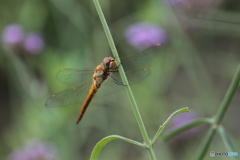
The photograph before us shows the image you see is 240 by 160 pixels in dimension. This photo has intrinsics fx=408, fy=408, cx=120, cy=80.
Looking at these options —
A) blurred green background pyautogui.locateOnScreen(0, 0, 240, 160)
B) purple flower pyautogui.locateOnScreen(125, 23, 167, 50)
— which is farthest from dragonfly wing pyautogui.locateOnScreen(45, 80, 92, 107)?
purple flower pyautogui.locateOnScreen(125, 23, 167, 50)

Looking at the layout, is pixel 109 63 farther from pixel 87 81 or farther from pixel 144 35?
pixel 144 35

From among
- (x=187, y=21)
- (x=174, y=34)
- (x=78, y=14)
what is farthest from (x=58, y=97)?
(x=78, y=14)

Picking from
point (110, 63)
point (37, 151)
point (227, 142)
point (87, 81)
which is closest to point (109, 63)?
point (110, 63)

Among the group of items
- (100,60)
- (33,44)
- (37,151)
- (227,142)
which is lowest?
(37,151)

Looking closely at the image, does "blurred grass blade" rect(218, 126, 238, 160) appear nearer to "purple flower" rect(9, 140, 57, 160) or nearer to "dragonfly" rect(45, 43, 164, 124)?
"dragonfly" rect(45, 43, 164, 124)

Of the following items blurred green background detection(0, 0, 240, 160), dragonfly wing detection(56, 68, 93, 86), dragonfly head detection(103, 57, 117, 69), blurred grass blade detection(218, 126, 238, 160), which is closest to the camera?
blurred grass blade detection(218, 126, 238, 160)

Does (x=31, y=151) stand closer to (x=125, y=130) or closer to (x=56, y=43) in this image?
(x=125, y=130)

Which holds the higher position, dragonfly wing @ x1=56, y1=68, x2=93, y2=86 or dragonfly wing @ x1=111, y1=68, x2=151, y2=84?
dragonfly wing @ x1=56, y1=68, x2=93, y2=86
